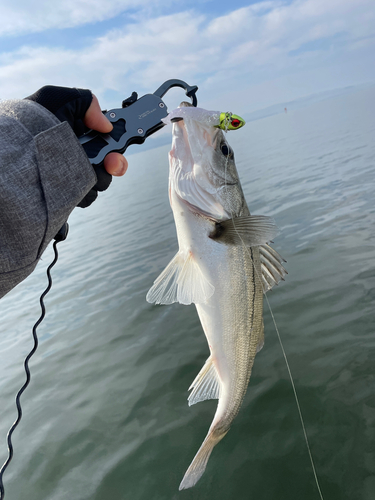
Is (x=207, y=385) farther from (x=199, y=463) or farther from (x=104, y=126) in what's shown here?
(x=104, y=126)

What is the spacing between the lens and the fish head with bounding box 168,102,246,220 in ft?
7.84

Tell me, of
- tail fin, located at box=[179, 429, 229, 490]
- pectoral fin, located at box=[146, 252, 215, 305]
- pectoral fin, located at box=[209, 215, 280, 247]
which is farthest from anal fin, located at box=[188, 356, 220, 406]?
pectoral fin, located at box=[209, 215, 280, 247]

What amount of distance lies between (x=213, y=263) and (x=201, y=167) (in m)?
0.70

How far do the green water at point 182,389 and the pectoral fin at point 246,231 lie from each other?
2.39m

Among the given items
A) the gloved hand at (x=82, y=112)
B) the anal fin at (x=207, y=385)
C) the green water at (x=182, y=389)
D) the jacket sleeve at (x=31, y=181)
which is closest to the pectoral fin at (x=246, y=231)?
the gloved hand at (x=82, y=112)

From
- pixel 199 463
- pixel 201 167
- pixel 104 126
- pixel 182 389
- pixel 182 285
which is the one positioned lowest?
pixel 182 389

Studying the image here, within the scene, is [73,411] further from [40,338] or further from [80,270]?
[80,270]

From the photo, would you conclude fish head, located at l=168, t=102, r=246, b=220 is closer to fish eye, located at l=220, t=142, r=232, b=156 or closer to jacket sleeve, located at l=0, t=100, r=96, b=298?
fish eye, located at l=220, t=142, r=232, b=156

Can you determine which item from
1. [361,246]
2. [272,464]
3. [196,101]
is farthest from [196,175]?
[361,246]

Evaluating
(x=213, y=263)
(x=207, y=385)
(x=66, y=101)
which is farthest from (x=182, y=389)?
(x=66, y=101)

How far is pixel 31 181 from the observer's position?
4.43 feet

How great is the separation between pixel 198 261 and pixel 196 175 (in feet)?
2.03

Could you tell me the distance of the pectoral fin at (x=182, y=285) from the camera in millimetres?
2254

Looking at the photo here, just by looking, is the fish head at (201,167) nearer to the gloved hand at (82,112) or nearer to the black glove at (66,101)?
the gloved hand at (82,112)
